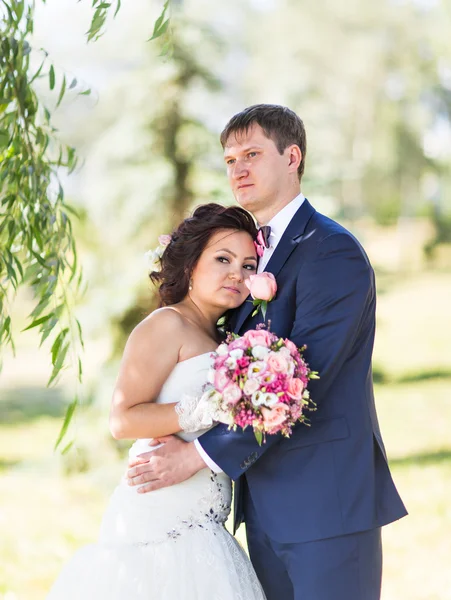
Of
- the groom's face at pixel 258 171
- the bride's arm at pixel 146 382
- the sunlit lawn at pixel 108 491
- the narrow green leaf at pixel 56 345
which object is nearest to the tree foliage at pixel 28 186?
the narrow green leaf at pixel 56 345

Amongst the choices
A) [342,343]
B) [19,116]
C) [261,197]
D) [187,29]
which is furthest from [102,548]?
[187,29]

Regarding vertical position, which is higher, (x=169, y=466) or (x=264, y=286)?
(x=264, y=286)

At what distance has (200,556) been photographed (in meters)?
2.86

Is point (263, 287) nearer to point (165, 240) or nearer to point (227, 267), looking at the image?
point (227, 267)

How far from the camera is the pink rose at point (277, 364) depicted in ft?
8.03

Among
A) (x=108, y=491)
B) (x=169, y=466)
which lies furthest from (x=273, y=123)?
(x=108, y=491)

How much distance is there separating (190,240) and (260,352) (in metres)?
0.77

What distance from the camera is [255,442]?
2.65m

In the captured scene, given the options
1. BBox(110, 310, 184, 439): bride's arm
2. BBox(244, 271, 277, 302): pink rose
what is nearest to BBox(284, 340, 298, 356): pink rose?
BBox(244, 271, 277, 302): pink rose

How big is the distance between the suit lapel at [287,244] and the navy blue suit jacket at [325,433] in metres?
0.03

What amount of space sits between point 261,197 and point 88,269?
222 inches

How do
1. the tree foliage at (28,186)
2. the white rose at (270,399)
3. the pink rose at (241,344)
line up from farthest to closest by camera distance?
the tree foliage at (28,186)
the pink rose at (241,344)
the white rose at (270,399)

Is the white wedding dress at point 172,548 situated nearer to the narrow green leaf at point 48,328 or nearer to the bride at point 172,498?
the bride at point 172,498

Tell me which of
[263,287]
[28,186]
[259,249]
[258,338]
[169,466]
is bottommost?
[169,466]
